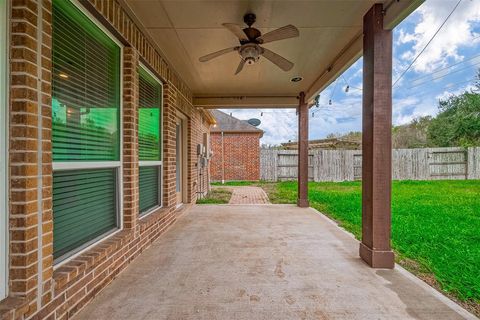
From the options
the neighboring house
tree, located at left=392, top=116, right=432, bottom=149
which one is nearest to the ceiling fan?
the neighboring house

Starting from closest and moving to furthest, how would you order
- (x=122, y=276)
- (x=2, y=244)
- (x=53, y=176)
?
(x=2, y=244) → (x=53, y=176) → (x=122, y=276)

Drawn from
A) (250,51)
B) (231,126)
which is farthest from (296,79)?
(231,126)

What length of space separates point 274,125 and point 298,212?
63.1ft

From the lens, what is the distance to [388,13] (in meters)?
2.74

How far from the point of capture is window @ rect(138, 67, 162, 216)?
3.60m

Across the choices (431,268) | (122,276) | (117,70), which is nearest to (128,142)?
(117,70)

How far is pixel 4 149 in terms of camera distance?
61.2 inches

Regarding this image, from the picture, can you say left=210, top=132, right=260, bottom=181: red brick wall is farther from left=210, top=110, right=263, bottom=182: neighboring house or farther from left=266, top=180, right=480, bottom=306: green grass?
left=266, top=180, right=480, bottom=306: green grass

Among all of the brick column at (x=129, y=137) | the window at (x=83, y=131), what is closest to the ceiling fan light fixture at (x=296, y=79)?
the brick column at (x=129, y=137)

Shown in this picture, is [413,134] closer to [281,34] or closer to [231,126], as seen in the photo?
[231,126]

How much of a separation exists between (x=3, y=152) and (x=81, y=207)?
89 cm

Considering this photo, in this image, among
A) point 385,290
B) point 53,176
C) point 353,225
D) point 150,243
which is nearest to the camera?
point 53,176

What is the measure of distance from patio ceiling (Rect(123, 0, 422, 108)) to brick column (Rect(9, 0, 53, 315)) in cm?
144

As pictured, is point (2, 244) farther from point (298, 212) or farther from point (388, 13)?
point (298, 212)
